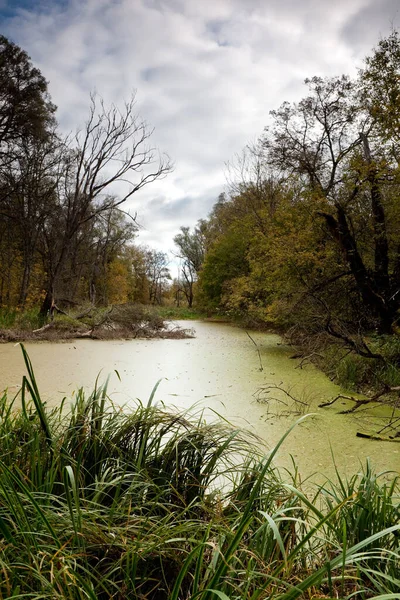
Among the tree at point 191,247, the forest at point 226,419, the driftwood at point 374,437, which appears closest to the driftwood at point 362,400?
the forest at point 226,419

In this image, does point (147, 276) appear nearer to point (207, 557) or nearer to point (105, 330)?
point (105, 330)

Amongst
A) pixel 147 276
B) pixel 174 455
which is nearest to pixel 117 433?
pixel 174 455

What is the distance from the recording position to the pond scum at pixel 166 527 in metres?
0.74

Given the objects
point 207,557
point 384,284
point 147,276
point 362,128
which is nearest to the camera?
point 207,557

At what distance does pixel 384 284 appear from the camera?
5.72 m

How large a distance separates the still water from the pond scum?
297 millimetres

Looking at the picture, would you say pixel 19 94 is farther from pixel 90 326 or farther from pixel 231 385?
pixel 231 385

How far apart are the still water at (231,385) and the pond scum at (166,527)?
11.7 inches

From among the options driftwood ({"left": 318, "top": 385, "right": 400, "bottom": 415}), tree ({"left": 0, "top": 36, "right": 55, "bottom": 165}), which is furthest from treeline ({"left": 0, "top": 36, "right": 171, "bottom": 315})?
driftwood ({"left": 318, "top": 385, "right": 400, "bottom": 415})

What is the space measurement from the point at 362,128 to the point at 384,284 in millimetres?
3575

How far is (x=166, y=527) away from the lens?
937 mm

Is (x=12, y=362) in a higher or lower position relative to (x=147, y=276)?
lower

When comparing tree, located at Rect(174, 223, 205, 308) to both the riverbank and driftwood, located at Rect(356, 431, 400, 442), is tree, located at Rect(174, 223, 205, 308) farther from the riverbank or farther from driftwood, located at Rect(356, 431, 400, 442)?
driftwood, located at Rect(356, 431, 400, 442)

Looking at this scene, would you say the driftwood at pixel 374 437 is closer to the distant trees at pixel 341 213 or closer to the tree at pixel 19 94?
the distant trees at pixel 341 213
